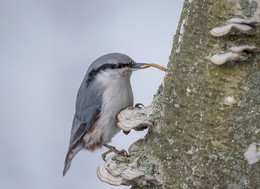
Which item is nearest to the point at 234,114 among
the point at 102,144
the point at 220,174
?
the point at 220,174

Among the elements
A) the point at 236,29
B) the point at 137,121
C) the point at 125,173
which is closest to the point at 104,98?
the point at 137,121

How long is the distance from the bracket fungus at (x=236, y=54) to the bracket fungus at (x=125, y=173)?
375 mm

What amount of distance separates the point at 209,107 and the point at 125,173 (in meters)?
0.30

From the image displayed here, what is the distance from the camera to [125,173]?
0.97 m

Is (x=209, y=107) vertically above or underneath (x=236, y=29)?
underneath

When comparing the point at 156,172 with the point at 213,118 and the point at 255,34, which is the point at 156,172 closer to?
the point at 213,118

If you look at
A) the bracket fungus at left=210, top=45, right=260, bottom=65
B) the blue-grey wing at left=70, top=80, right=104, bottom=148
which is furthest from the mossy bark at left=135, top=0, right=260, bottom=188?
the blue-grey wing at left=70, top=80, right=104, bottom=148

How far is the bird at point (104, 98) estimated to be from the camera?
1.56 metres

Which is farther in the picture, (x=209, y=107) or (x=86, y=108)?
(x=86, y=108)

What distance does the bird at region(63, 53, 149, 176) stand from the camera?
1.56 meters

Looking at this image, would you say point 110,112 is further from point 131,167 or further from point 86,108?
point 131,167

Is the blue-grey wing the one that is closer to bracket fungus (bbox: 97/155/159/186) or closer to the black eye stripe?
the black eye stripe

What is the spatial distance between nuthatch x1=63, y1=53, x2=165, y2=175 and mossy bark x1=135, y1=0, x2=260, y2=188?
60 centimetres

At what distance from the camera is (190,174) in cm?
91
